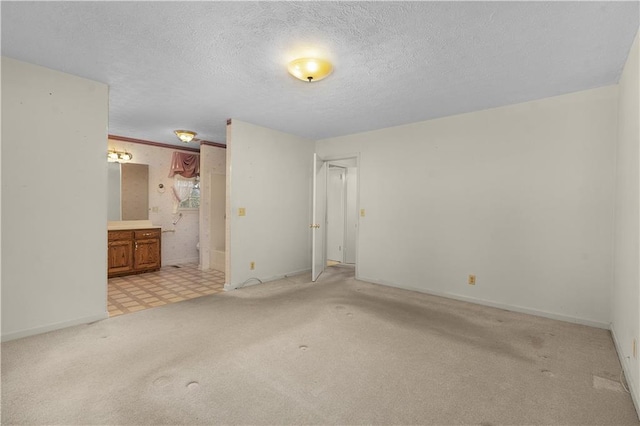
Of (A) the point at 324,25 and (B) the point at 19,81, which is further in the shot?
(B) the point at 19,81

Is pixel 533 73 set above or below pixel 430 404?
above

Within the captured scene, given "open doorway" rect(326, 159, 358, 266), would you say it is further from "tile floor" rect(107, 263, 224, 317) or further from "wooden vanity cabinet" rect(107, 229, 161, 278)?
"wooden vanity cabinet" rect(107, 229, 161, 278)

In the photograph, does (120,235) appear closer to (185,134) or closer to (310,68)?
(185,134)

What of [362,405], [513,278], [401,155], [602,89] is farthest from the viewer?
[401,155]

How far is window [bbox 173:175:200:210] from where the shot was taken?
21.8ft

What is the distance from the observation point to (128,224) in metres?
5.62

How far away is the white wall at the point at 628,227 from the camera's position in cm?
212

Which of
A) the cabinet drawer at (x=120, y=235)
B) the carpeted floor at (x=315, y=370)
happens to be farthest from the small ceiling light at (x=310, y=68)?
the cabinet drawer at (x=120, y=235)

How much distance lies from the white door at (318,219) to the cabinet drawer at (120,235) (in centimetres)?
320

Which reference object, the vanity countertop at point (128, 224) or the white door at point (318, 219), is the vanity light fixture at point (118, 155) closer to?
the vanity countertop at point (128, 224)

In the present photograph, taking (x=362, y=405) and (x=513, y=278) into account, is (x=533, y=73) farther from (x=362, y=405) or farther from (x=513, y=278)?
(x=362, y=405)

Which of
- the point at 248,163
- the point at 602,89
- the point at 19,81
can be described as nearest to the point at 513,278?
the point at 602,89

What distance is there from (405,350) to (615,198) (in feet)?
8.61

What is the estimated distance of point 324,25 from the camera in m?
2.22
